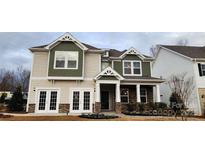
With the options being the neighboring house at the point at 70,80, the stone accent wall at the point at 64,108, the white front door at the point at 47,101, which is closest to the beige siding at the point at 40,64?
the neighboring house at the point at 70,80

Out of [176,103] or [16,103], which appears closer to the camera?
[16,103]

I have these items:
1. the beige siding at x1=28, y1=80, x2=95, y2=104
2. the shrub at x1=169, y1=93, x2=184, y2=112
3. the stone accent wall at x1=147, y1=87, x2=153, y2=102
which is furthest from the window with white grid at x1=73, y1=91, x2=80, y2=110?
the shrub at x1=169, y1=93, x2=184, y2=112

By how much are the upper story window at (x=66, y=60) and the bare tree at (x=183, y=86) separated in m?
7.78

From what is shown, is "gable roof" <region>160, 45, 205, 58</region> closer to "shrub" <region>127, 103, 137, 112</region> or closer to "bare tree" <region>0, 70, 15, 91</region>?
"shrub" <region>127, 103, 137, 112</region>

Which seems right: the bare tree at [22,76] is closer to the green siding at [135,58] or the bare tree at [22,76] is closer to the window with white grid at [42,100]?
the window with white grid at [42,100]

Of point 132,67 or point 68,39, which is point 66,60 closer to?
point 68,39

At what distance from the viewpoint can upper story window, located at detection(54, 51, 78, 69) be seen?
34.2ft

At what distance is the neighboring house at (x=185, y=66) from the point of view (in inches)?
424

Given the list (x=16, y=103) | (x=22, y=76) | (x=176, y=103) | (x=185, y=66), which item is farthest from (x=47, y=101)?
(x=185, y=66)

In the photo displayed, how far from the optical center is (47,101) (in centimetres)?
1008

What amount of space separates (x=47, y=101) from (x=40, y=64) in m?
2.58

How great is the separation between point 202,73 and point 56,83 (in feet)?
33.6

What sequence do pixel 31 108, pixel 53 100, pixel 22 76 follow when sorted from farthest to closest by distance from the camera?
pixel 22 76 < pixel 53 100 < pixel 31 108
